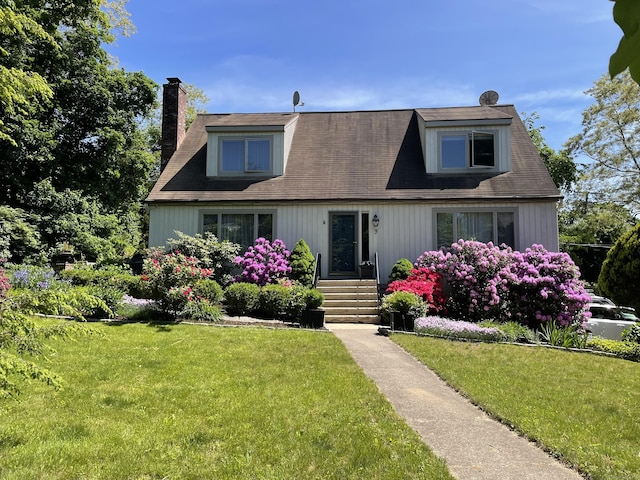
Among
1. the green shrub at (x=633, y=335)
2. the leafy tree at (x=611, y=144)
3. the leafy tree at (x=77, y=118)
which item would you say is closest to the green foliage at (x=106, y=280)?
the leafy tree at (x=77, y=118)

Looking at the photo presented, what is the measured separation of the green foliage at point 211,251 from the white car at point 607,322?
36.1ft

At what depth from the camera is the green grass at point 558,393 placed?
3.89 metres

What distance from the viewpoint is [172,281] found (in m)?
9.65

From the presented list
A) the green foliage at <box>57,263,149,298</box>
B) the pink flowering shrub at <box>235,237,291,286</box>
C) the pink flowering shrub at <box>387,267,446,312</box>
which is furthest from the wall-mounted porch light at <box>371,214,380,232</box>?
the green foliage at <box>57,263,149,298</box>

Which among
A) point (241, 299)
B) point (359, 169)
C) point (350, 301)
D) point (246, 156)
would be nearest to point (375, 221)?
point (359, 169)

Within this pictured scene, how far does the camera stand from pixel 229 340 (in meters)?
8.10

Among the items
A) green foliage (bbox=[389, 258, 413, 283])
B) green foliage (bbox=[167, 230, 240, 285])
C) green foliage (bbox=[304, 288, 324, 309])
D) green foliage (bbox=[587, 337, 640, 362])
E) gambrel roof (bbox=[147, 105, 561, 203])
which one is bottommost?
green foliage (bbox=[587, 337, 640, 362])

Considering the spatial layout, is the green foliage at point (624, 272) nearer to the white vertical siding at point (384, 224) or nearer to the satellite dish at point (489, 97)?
the white vertical siding at point (384, 224)

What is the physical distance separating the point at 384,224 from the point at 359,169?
2603 mm

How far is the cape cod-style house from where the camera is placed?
14.2 m

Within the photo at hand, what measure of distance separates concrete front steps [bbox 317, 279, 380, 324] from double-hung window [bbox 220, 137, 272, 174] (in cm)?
538

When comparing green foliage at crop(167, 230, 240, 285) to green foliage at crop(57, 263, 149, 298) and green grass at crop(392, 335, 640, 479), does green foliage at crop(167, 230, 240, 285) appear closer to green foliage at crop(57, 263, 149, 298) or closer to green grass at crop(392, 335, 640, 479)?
green foliage at crop(57, 263, 149, 298)

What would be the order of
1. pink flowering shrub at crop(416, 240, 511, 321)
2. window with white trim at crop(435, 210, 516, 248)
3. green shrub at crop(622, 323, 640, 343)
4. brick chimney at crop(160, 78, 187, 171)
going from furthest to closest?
brick chimney at crop(160, 78, 187, 171) < window with white trim at crop(435, 210, 516, 248) < pink flowering shrub at crop(416, 240, 511, 321) < green shrub at crop(622, 323, 640, 343)

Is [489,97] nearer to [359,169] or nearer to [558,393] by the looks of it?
[359,169]
